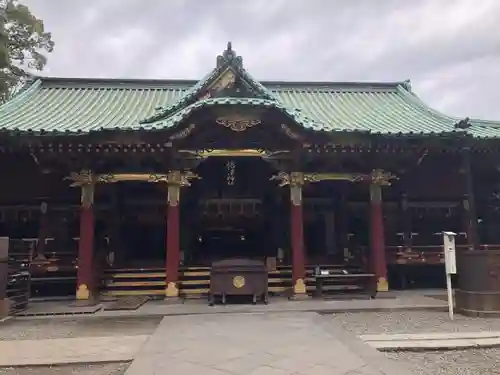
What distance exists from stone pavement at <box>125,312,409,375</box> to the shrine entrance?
6.31 metres

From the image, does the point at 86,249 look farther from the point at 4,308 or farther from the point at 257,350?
the point at 257,350

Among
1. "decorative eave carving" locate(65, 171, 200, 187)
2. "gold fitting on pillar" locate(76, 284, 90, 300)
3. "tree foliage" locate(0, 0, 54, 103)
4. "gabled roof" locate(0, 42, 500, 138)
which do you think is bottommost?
"gold fitting on pillar" locate(76, 284, 90, 300)

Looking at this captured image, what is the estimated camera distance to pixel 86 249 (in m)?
11.3

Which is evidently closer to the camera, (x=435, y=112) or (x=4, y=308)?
(x=4, y=308)

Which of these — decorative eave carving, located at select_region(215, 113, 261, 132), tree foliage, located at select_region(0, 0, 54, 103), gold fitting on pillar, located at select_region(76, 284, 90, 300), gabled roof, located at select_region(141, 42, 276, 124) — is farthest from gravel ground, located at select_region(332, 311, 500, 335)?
tree foliage, located at select_region(0, 0, 54, 103)

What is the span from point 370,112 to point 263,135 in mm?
5723

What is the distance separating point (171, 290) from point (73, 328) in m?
3.46

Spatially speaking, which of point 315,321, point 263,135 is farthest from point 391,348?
point 263,135

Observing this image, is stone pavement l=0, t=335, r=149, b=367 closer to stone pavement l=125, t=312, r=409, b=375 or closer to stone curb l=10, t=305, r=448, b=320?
stone pavement l=125, t=312, r=409, b=375

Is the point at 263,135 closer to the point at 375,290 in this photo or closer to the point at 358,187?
the point at 358,187

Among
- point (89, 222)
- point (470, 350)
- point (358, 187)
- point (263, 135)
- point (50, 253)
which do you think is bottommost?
point (470, 350)

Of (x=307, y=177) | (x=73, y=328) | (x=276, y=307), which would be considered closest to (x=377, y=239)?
(x=307, y=177)

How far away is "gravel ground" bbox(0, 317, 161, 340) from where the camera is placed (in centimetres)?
741

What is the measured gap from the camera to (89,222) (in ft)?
37.8
